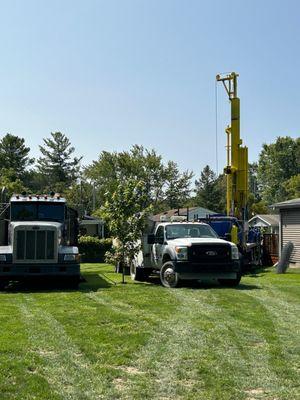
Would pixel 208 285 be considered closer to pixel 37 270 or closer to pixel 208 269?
pixel 208 269

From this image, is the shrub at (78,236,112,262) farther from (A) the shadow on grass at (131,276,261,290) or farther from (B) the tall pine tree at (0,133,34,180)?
(B) the tall pine tree at (0,133,34,180)

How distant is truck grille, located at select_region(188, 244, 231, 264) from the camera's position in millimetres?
15242

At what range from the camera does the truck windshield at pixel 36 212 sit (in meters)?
16.3

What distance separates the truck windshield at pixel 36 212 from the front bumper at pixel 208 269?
13.0ft

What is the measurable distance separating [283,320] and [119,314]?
288 cm

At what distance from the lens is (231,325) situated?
8.98m

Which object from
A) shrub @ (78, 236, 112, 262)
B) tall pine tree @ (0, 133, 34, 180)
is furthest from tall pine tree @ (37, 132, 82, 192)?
shrub @ (78, 236, 112, 262)

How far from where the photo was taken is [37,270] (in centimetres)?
1472

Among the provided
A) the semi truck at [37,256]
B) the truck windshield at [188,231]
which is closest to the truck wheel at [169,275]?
the truck windshield at [188,231]

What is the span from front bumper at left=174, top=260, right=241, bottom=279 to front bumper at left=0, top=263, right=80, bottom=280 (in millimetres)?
2857

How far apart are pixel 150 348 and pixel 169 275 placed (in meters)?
8.35

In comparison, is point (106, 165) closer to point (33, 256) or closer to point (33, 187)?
point (33, 187)

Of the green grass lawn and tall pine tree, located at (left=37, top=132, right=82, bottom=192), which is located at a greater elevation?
tall pine tree, located at (left=37, top=132, right=82, bottom=192)

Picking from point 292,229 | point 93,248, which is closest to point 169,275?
point 292,229
